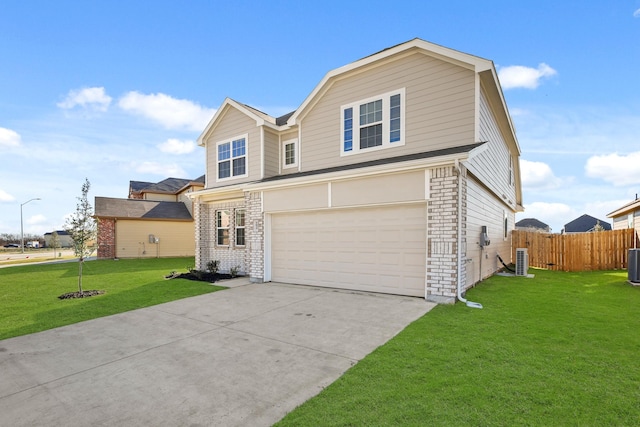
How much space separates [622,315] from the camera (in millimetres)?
5949

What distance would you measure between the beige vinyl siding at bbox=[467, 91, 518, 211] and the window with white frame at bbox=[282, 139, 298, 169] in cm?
661

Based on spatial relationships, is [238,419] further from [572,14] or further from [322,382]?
[572,14]

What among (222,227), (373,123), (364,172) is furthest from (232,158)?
(364,172)

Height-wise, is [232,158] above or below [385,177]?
above

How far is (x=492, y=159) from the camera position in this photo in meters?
10.6

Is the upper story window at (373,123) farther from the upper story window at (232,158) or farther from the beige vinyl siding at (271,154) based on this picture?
the upper story window at (232,158)

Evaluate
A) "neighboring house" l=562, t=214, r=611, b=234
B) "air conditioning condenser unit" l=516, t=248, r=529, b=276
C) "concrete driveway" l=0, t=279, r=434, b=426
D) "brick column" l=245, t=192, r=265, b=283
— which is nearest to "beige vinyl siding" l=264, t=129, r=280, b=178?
"brick column" l=245, t=192, r=265, b=283

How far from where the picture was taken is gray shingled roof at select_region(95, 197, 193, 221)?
21556 mm

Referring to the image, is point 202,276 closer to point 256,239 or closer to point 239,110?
point 256,239

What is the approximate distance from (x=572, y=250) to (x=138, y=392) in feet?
56.9

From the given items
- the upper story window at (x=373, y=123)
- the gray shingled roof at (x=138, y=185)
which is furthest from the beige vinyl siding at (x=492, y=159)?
the gray shingled roof at (x=138, y=185)

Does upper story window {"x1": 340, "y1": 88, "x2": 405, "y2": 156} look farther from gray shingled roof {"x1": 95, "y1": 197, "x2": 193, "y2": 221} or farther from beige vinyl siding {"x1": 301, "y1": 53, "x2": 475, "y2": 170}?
gray shingled roof {"x1": 95, "y1": 197, "x2": 193, "y2": 221}

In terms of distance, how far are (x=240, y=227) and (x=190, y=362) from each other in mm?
9077

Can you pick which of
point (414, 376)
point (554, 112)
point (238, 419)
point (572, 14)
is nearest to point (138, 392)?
point (238, 419)
